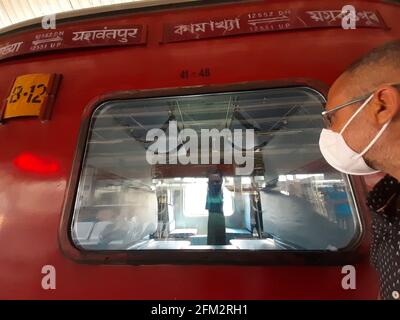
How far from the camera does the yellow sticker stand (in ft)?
4.98

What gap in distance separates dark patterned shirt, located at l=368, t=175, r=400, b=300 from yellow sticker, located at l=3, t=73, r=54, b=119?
144cm

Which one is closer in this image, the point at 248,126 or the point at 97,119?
the point at 97,119

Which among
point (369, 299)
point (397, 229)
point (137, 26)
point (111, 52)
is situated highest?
point (137, 26)

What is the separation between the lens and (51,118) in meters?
1.53

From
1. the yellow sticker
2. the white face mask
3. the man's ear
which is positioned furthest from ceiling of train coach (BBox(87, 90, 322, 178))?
the man's ear

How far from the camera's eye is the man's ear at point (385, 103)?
790 mm

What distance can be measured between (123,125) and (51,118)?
0.35m

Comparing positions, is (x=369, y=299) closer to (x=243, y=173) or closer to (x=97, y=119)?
(x=243, y=173)

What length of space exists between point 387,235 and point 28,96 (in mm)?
1578

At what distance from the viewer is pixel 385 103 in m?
0.81

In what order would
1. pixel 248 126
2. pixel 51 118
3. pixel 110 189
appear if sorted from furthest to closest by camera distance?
pixel 110 189 → pixel 248 126 → pixel 51 118

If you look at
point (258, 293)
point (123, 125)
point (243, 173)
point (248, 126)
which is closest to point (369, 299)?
point (258, 293)

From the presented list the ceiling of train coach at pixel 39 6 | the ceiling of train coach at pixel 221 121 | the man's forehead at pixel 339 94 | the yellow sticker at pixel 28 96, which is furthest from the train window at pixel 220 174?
the ceiling of train coach at pixel 39 6

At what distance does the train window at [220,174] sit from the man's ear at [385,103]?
548 millimetres
